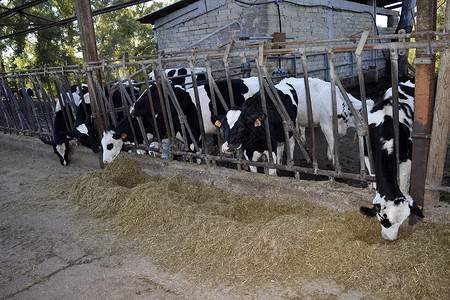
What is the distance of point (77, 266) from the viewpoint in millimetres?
3566

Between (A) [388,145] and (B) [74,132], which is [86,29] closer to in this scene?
(B) [74,132]

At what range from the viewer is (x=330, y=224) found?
3496 mm

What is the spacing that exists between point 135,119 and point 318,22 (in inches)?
346

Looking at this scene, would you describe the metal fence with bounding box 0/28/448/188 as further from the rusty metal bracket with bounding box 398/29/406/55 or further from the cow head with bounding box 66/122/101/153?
the cow head with bounding box 66/122/101/153

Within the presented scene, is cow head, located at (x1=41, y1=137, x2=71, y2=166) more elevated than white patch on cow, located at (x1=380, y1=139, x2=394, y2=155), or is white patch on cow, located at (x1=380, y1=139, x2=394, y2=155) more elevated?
white patch on cow, located at (x1=380, y1=139, x2=394, y2=155)

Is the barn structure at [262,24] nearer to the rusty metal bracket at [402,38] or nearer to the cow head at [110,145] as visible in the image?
the cow head at [110,145]

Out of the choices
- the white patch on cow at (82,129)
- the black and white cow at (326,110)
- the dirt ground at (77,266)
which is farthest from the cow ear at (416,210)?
the white patch on cow at (82,129)

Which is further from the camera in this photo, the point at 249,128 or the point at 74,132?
the point at 74,132

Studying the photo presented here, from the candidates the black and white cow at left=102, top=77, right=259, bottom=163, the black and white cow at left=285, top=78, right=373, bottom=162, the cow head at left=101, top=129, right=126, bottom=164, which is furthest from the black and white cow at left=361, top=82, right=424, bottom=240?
the cow head at left=101, top=129, right=126, bottom=164

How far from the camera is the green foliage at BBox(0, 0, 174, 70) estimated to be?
64.1 ft

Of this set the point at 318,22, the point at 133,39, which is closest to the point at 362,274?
the point at 318,22

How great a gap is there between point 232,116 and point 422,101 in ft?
7.37

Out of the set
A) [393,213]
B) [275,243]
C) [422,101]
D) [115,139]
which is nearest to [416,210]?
[393,213]

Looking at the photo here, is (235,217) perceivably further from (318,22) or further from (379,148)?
(318,22)
